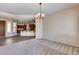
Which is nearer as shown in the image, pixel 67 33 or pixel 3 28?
pixel 67 33

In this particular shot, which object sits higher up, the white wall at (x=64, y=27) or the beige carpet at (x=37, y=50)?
the white wall at (x=64, y=27)

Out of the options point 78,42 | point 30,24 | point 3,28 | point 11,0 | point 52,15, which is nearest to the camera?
point 11,0

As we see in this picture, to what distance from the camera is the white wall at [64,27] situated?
6668 millimetres

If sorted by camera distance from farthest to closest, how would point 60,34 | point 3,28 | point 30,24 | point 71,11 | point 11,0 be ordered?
point 30,24 < point 3,28 < point 60,34 < point 71,11 < point 11,0

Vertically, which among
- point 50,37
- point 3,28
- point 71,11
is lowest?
point 50,37

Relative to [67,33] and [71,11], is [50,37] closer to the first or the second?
[67,33]

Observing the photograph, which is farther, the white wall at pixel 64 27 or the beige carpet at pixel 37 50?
the white wall at pixel 64 27

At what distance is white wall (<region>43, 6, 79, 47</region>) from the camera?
6.67 metres

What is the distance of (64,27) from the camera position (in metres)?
7.71

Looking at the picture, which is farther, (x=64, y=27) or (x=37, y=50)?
(x=64, y=27)

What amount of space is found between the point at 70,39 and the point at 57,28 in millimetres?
1896

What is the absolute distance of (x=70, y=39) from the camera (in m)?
7.08

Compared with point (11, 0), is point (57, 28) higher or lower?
lower

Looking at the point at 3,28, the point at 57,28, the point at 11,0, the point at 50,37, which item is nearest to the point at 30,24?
the point at 3,28
